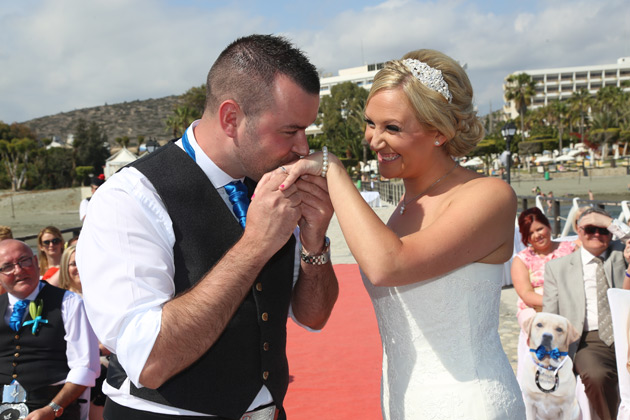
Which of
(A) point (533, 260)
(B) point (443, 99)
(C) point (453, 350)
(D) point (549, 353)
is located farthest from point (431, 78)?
(A) point (533, 260)

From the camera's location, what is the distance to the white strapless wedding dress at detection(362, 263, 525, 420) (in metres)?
2.25

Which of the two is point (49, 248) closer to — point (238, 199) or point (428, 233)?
point (238, 199)

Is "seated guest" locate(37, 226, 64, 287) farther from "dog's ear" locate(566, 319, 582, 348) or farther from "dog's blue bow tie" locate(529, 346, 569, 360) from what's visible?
"dog's ear" locate(566, 319, 582, 348)

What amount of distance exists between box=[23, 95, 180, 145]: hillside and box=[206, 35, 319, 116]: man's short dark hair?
133422 mm

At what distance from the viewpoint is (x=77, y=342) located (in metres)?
3.71

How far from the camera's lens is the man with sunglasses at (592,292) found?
417 centimetres

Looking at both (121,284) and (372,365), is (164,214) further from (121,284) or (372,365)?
(372,365)

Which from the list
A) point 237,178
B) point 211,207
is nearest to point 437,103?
point 237,178

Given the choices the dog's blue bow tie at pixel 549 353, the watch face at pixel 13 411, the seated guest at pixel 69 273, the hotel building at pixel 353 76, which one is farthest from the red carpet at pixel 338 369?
the hotel building at pixel 353 76

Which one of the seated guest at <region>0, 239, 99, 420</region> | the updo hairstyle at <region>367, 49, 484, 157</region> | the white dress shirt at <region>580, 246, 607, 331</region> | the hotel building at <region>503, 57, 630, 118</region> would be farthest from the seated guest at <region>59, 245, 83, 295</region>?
the hotel building at <region>503, 57, 630, 118</region>

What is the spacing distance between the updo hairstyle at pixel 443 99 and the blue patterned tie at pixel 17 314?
9.13 feet

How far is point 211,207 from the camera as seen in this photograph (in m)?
1.83

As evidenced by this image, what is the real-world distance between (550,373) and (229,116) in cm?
337

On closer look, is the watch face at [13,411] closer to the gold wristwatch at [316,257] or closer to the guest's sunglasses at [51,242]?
the gold wristwatch at [316,257]
